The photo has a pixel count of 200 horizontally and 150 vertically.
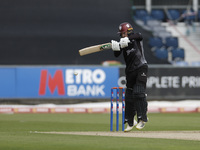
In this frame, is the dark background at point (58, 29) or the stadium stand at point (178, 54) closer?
the stadium stand at point (178, 54)

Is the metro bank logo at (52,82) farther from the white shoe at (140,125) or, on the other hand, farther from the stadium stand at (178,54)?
the white shoe at (140,125)

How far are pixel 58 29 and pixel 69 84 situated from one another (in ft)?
35.4

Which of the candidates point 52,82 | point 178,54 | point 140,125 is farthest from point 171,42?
point 140,125

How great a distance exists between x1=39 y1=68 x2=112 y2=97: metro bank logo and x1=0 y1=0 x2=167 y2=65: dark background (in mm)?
7688

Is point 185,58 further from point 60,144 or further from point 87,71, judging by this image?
point 60,144

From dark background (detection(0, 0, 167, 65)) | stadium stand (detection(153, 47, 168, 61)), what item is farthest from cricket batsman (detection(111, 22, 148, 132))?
stadium stand (detection(153, 47, 168, 61))

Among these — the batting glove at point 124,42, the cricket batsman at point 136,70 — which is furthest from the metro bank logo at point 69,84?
the batting glove at point 124,42

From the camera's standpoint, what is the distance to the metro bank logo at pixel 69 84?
2212 cm

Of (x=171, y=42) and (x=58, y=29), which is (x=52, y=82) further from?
(x=171, y=42)

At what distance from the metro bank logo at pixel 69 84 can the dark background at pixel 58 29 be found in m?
7.69

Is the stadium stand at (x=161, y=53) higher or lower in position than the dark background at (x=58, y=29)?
lower

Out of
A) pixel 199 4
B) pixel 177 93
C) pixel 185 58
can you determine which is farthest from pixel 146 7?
pixel 177 93

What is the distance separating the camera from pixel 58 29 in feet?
107

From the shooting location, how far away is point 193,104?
22.3 metres
